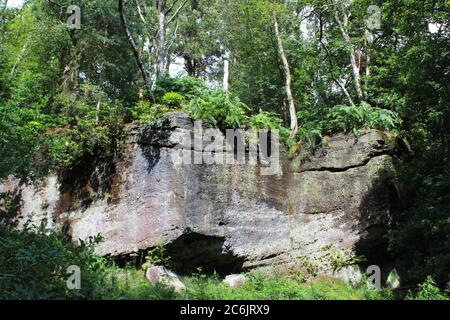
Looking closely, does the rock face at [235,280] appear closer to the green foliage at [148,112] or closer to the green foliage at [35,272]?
the green foliage at [148,112]

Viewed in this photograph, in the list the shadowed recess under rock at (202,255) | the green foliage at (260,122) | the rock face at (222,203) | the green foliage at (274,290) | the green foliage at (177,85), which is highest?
the green foliage at (177,85)

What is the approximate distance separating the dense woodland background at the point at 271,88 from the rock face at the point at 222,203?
1.85 ft

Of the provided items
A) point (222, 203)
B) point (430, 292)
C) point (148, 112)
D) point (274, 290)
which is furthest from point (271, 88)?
point (430, 292)

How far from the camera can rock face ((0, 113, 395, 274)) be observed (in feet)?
39.0

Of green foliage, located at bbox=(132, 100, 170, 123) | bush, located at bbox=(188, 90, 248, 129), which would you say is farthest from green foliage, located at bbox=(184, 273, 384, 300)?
green foliage, located at bbox=(132, 100, 170, 123)

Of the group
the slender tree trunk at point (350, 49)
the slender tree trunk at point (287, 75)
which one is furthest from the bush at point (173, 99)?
the slender tree trunk at point (350, 49)

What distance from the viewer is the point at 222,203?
12.3 metres

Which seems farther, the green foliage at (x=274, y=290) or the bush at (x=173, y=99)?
the bush at (x=173, y=99)

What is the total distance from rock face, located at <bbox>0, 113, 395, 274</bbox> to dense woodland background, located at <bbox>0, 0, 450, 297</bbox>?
0.56 metres

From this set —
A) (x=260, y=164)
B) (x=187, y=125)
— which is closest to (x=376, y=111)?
(x=260, y=164)

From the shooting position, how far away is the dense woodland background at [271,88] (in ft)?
36.9

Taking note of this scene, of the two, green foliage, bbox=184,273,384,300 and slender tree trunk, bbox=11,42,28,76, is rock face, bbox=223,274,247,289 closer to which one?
green foliage, bbox=184,273,384,300

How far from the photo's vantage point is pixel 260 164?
43.6ft
